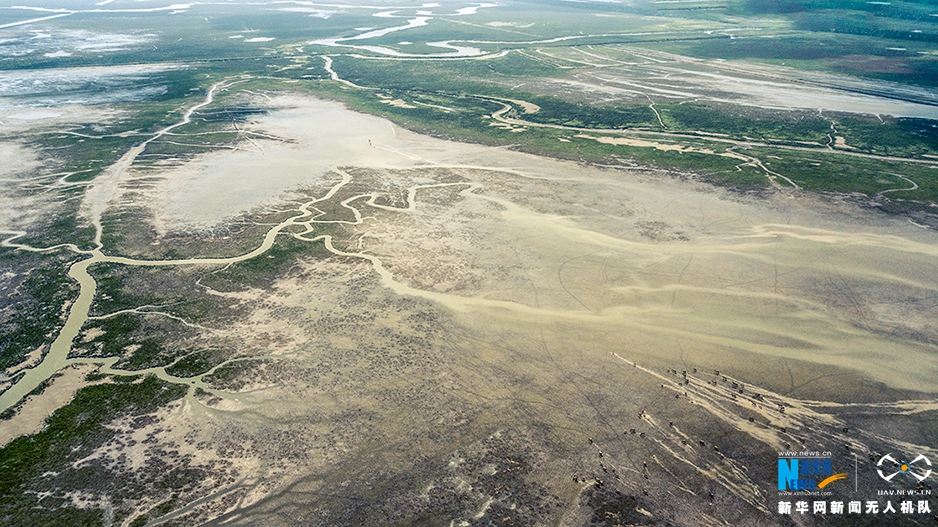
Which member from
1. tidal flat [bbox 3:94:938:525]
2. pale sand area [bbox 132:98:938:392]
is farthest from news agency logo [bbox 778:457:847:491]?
pale sand area [bbox 132:98:938:392]

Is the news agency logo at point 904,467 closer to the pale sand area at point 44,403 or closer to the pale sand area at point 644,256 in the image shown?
the pale sand area at point 644,256

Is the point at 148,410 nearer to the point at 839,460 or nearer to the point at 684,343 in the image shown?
the point at 684,343

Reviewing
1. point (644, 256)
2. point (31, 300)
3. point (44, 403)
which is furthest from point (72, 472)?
point (644, 256)

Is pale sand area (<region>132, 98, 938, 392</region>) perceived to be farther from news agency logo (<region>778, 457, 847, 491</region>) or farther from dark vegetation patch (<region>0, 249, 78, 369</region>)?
dark vegetation patch (<region>0, 249, 78, 369</region>)

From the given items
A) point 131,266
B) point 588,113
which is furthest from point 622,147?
point 131,266

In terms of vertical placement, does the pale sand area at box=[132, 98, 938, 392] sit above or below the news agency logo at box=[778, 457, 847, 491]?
above

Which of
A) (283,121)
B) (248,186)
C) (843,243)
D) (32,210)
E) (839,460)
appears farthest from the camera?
(283,121)
